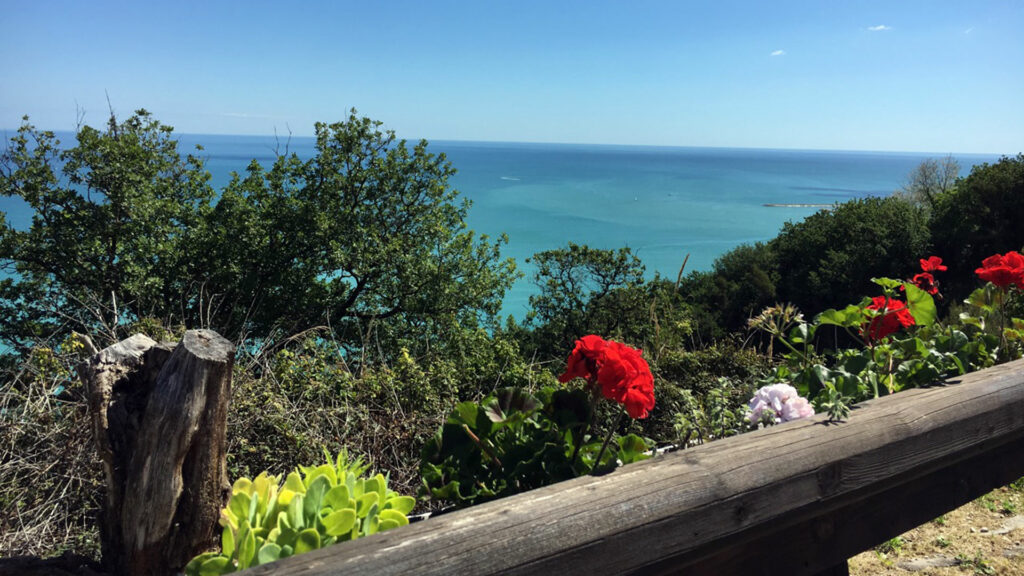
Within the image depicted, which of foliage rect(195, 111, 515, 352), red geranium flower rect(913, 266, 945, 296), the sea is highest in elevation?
red geranium flower rect(913, 266, 945, 296)

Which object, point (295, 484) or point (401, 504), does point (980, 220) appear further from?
point (295, 484)

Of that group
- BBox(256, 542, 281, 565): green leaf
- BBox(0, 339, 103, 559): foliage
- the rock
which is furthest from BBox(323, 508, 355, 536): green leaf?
the rock

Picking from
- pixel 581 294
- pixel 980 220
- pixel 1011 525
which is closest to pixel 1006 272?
pixel 1011 525

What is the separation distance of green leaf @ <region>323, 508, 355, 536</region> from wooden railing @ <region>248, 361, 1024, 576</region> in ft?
0.50

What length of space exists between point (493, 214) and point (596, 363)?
76466mm

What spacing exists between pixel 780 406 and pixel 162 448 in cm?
165

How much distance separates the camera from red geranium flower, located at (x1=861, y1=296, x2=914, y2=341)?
2.23 metres

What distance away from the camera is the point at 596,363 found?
148 cm

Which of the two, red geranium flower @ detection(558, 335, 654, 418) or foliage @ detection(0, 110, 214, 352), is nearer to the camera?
red geranium flower @ detection(558, 335, 654, 418)

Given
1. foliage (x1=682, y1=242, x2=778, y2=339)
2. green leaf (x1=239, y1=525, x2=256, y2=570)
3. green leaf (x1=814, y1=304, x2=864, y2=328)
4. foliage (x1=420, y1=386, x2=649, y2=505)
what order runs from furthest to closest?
foliage (x1=682, y1=242, x2=778, y2=339)
green leaf (x1=814, y1=304, x2=864, y2=328)
foliage (x1=420, y1=386, x2=649, y2=505)
green leaf (x1=239, y1=525, x2=256, y2=570)

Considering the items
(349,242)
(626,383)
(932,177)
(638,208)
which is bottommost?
(638,208)

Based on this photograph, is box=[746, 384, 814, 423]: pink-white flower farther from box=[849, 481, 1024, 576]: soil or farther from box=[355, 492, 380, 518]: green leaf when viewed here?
box=[355, 492, 380, 518]: green leaf

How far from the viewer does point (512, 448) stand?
5.25ft

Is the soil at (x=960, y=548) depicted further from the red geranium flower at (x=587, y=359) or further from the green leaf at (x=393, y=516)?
the green leaf at (x=393, y=516)
